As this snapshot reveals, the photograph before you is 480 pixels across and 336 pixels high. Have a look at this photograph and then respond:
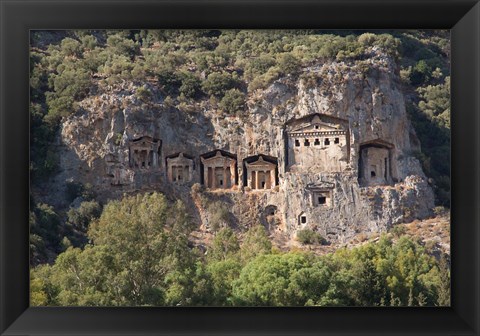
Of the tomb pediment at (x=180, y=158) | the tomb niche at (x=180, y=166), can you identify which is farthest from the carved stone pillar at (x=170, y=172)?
the tomb pediment at (x=180, y=158)

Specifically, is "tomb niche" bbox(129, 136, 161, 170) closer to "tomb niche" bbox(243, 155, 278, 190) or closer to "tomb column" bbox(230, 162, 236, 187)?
"tomb column" bbox(230, 162, 236, 187)

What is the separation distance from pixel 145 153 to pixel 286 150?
4373 mm

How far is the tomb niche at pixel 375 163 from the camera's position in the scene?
90.8 feet

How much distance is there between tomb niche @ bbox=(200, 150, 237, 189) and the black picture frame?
84.8ft

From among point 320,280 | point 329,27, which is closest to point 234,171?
point 320,280

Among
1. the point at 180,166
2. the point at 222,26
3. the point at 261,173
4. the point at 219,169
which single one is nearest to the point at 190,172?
the point at 180,166

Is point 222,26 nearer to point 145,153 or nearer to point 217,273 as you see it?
point 217,273

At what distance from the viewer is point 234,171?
2811cm

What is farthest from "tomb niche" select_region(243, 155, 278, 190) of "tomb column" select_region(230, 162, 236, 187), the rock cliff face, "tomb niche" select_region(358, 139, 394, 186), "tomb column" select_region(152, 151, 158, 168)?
"tomb column" select_region(152, 151, 158, 168)

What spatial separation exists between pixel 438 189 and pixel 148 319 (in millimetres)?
26685

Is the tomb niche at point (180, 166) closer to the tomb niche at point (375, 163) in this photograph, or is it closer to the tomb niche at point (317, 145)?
the tomb niche at point (317, 145)

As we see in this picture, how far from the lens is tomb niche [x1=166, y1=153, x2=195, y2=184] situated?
2784 cm

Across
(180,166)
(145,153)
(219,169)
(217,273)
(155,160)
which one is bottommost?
(217,273)

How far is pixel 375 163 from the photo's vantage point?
1094 inches
